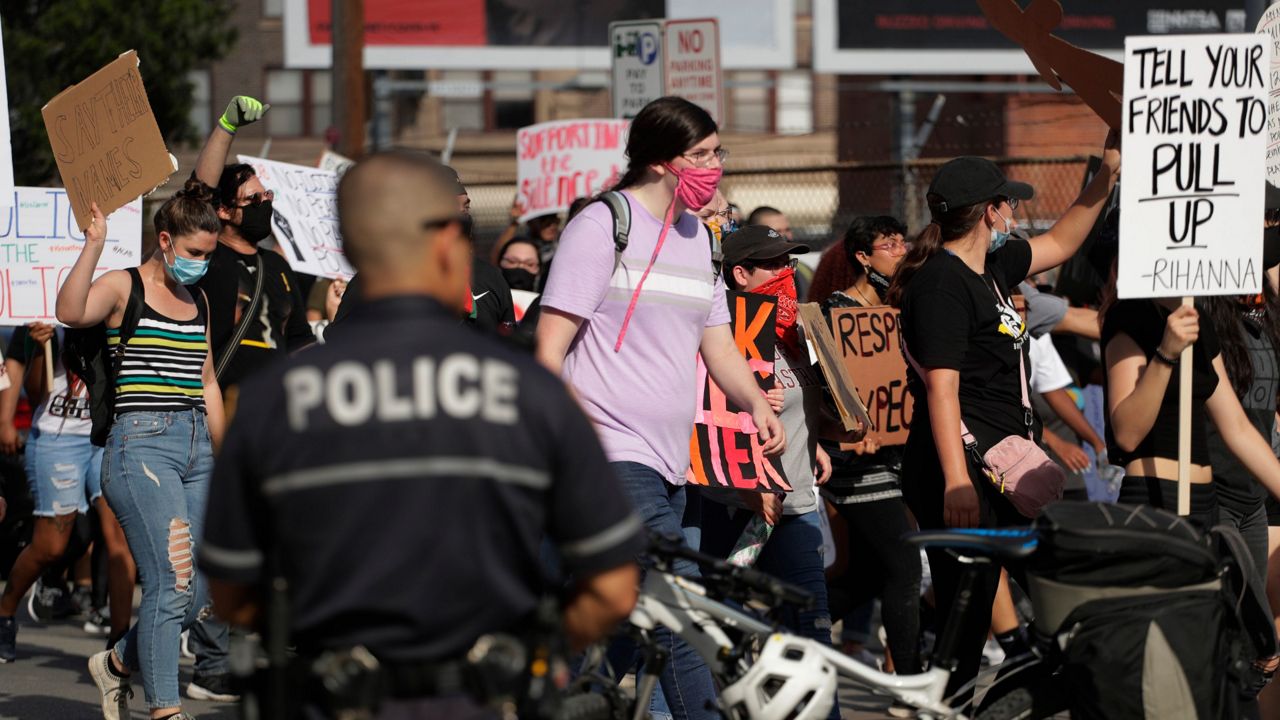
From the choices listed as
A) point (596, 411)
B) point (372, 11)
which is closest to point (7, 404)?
point (596, 411)

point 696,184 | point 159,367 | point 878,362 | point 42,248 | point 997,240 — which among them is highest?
point 696,184

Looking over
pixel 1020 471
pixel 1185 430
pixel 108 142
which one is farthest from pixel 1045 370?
pixel 108 142

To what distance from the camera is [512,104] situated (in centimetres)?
4203

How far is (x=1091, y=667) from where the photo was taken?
436 centimetres

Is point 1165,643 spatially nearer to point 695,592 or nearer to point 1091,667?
point 1091,667

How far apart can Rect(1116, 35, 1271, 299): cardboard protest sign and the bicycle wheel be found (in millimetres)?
2472

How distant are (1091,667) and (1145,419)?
128 centimetres

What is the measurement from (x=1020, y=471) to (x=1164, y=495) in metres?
0.45

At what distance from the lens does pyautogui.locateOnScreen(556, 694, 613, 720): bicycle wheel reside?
3.80m

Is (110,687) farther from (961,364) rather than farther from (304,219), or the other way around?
(304,219)

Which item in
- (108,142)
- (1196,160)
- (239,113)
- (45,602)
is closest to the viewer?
(1196,160)

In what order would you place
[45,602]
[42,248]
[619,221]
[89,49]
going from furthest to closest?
1. [89,49]
2. [45,602]
3. [42,248]
4. [619,221]

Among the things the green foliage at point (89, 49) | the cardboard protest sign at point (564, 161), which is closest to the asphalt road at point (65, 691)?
the cardboard protest sign at point (564, 161)

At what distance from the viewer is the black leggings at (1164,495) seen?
555 cm
